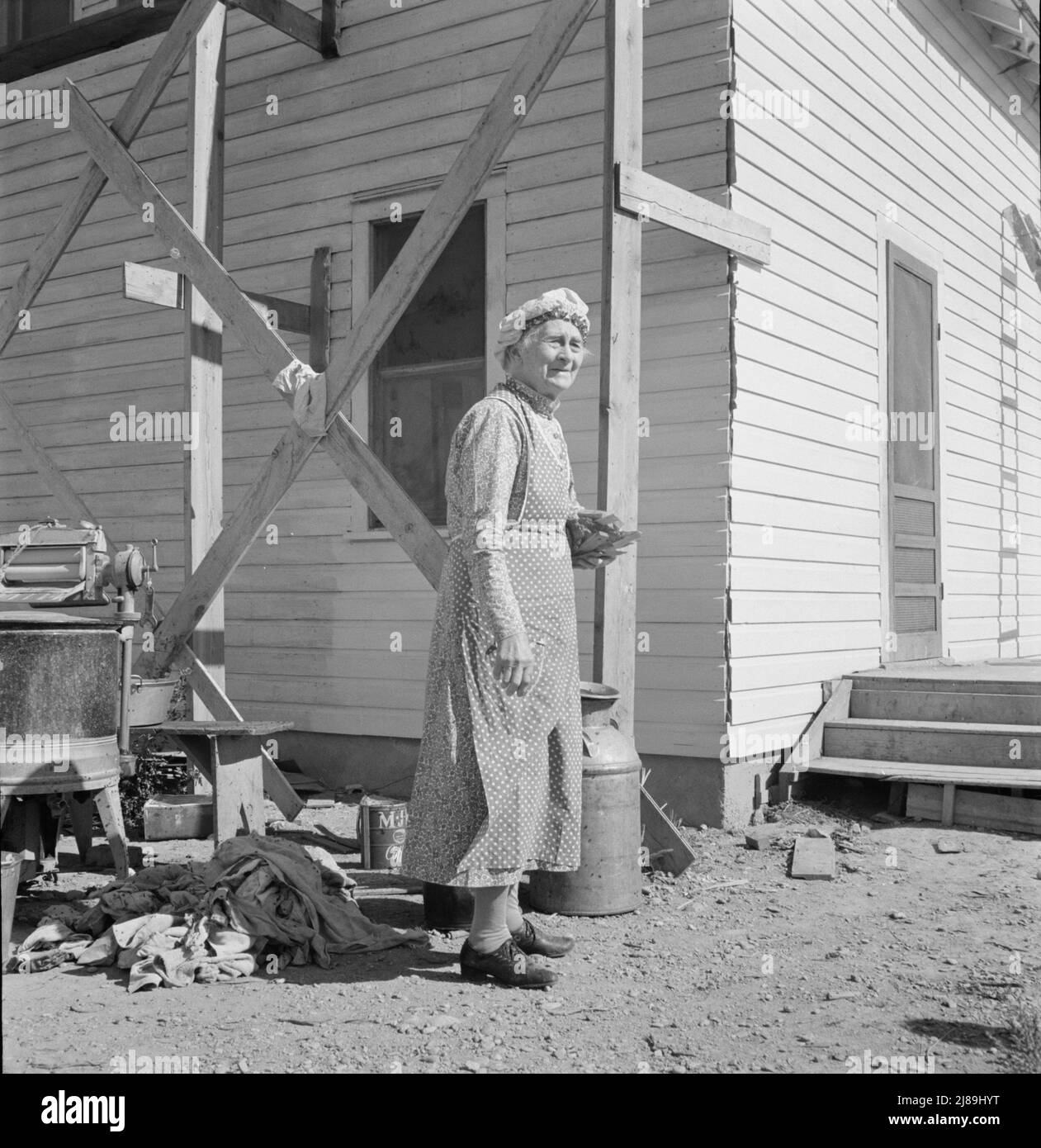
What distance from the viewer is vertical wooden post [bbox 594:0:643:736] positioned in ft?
16.4

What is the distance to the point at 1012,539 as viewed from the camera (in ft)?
34.2

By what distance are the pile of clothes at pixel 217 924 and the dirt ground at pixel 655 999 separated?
70mm

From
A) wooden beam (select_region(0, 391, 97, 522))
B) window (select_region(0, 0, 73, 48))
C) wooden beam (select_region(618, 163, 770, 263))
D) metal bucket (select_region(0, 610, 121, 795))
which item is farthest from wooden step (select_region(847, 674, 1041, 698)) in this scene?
window (select_region(0, 0, 73, 48))

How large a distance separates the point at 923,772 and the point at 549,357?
3.63 meters

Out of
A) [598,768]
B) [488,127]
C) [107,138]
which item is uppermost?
[107,138]

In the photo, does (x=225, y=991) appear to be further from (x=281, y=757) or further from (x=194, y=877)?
(x=281, y=757)

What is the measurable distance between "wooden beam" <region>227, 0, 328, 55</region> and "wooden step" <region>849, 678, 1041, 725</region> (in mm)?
5289

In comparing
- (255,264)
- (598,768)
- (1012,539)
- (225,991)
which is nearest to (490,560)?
(598,768)

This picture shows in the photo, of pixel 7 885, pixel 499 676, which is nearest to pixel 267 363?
pixel 499 676

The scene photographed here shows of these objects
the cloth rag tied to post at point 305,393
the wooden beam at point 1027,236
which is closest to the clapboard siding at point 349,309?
the cloth rag tied to post at point 305,393

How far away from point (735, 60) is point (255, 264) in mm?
3528

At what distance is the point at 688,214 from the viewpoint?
18.2ft

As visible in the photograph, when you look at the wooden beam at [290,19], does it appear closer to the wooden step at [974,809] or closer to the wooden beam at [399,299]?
the wooden beam at [399,299]

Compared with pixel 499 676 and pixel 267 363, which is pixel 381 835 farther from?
pixel 267 363
